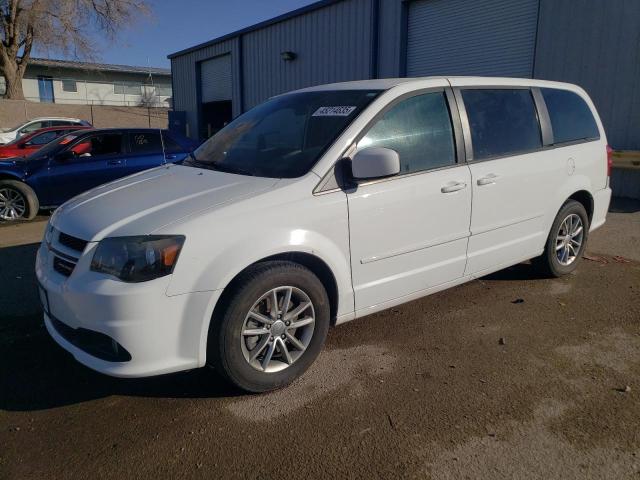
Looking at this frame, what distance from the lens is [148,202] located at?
3.02m

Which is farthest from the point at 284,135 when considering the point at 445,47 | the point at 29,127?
the point at 29,127

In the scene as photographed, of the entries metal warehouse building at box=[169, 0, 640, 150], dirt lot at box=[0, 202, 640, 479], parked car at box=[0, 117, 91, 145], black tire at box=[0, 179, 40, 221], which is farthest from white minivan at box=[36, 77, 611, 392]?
parked car at box=[0, 117, 91, 145]

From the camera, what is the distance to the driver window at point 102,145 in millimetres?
8578

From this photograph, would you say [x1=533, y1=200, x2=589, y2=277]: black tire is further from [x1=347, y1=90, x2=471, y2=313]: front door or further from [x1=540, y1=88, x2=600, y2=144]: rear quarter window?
[x1=347, y1=90, x2=471, y2=313]: front door

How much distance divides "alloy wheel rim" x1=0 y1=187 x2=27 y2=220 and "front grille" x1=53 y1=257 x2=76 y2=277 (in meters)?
6.41

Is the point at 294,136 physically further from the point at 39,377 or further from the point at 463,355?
the point at 39,377

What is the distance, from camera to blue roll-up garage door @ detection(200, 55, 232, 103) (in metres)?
21.4

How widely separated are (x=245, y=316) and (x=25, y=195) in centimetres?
714

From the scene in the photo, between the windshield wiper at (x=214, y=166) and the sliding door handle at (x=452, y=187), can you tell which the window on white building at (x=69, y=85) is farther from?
the sliding door handle at (x=452, y=187)

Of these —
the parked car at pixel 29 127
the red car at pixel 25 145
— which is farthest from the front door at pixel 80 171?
the parked car at pixel 29 127

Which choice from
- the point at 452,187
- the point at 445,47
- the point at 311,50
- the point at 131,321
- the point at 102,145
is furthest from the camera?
the point at 311,50

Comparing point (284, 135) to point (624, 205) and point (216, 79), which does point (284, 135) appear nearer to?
point (624, 205)

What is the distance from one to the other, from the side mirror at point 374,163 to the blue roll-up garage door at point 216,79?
764 inches

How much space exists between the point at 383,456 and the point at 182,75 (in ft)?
82.0
